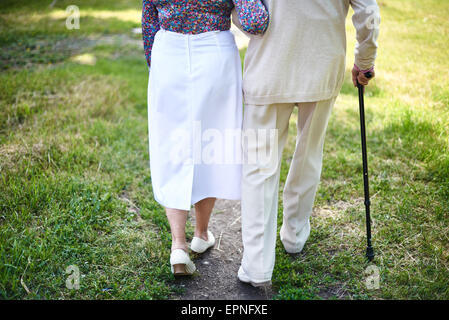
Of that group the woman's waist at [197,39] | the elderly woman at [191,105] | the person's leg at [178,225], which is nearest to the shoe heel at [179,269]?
the elderly woman at [191,105]

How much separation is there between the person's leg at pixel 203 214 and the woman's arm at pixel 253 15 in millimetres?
1176

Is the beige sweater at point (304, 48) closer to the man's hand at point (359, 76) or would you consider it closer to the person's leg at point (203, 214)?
the man's hand at point (359, 76)

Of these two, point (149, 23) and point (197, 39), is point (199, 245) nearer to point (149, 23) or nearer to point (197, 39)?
point (197, 39)

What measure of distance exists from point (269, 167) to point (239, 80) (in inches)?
22.3

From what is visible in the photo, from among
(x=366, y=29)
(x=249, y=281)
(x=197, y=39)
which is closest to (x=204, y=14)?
(x=197, y=39)

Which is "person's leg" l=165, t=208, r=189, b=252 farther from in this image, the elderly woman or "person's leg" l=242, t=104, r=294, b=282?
"person's leg" l=242, t=104, r=294, b=282

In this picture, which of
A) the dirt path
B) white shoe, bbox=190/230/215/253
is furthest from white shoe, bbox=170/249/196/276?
white shoe, bbox=190/230/215/253

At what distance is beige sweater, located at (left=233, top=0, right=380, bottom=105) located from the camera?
2.04m

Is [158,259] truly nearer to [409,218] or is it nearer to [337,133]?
[409,218]

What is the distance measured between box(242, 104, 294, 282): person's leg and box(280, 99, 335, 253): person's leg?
13cm

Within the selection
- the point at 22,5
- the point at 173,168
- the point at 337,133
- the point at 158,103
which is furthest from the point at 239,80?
the point at 22,5

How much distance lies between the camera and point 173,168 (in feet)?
7.77

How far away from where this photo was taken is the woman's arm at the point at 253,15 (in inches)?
79.0

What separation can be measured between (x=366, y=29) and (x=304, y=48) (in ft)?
1.11
